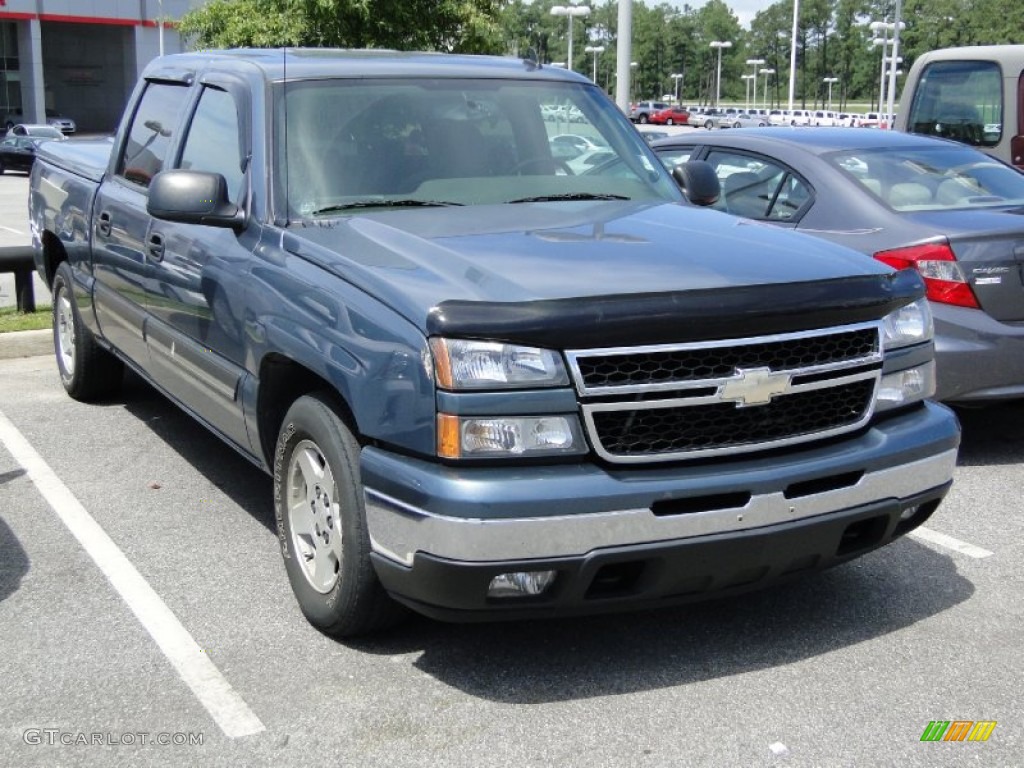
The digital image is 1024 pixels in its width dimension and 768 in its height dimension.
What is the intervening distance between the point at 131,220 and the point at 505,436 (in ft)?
10.1

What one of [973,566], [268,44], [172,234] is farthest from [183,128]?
[268,44]

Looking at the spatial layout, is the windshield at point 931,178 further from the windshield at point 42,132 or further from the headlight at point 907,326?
the windshield at point 42,132

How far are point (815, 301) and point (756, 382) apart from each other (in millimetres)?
329

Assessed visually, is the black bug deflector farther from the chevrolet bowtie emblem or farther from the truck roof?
the truck roof

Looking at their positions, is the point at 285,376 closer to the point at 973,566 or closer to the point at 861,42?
the point at 973,566

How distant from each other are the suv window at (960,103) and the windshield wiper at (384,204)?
832cm

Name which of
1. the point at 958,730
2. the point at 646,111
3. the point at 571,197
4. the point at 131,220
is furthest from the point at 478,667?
the point at 646,111

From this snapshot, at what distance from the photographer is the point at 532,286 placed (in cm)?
357

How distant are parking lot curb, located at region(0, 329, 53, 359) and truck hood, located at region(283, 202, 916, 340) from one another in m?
5.40

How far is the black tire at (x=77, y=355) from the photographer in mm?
7176

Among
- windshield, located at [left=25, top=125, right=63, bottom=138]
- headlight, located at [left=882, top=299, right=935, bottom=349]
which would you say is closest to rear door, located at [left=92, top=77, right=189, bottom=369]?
headlight, located at [left=882, top=299, right=935, bottom=349]

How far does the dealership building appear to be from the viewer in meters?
57.8

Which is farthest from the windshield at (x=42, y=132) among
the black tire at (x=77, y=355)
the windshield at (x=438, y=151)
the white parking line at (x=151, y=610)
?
the windshield at (x=438, y=151)

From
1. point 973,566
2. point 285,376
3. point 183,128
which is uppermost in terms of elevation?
point 183,128
